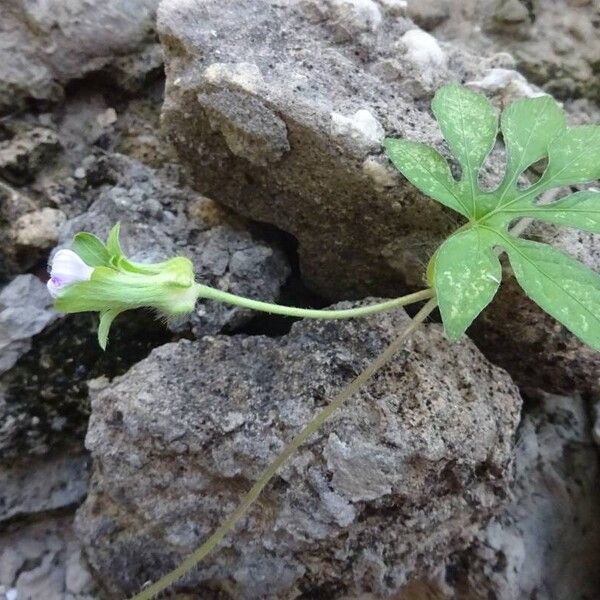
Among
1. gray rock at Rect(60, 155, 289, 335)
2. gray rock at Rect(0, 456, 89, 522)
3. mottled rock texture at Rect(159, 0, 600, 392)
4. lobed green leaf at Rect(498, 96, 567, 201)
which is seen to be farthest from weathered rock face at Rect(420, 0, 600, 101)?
gray rock at Rect(0, 456, 89, 522)

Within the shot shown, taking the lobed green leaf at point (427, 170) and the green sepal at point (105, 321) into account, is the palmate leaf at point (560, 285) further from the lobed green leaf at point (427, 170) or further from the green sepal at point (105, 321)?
the green sepal at point (105, 321)

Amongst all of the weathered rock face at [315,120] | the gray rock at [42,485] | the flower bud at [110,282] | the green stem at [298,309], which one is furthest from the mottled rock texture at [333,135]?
the gray rock at [42,485]

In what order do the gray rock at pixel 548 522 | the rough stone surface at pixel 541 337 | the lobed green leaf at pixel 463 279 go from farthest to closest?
the gray rock at pixel 548 522, the rough stone surface at pixel 541 337, the lobed green leaf at pixel 463 279

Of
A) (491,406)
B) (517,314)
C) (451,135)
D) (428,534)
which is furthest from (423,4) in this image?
(428,534)

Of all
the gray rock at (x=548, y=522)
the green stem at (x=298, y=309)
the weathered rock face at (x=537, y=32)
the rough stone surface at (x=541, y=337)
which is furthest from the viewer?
the weathered rock face at (x=537, y=32)

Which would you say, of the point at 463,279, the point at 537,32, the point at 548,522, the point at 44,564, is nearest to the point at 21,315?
the point at 44,564

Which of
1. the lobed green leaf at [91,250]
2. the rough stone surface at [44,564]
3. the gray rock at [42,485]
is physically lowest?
the rough stone surface at [44,564]

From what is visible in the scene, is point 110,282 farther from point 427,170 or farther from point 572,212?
point 572,212
